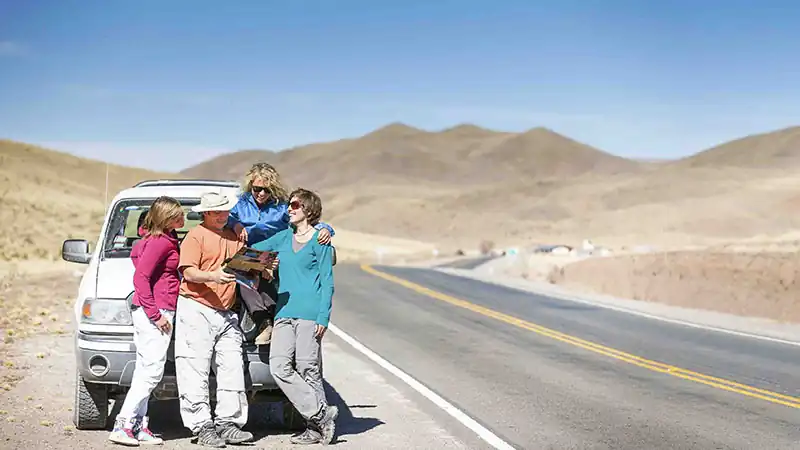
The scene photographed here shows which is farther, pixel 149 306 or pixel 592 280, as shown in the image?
pixel 592 280

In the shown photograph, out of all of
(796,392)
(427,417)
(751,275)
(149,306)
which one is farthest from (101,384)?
(751,275)

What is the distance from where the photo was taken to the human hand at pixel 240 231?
834 centimetres

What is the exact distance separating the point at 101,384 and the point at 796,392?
7.91m

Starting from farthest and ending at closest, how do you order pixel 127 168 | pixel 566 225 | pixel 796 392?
1. pixel 566 225
2. pixel 127 168
3. pixel 796 392

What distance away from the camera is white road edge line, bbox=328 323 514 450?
905 centimetres

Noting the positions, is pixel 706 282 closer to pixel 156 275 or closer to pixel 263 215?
pixel 263 215

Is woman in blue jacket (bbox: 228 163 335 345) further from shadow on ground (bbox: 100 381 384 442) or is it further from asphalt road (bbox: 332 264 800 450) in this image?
asphalt road (bbox: 332 264 800 450)

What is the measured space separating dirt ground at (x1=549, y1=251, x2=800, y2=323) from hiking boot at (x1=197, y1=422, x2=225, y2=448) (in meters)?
17.5

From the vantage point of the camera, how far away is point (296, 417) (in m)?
9.18

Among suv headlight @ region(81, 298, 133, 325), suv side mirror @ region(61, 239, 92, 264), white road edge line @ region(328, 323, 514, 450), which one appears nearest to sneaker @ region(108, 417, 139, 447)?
suv headlight @ region(81, 298, 133, 325)

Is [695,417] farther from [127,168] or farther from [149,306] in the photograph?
[127,168]

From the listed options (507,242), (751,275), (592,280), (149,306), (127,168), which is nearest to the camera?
(149,306)

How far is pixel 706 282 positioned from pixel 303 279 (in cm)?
2562

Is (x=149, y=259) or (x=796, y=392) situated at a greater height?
(x=149, y=259)
